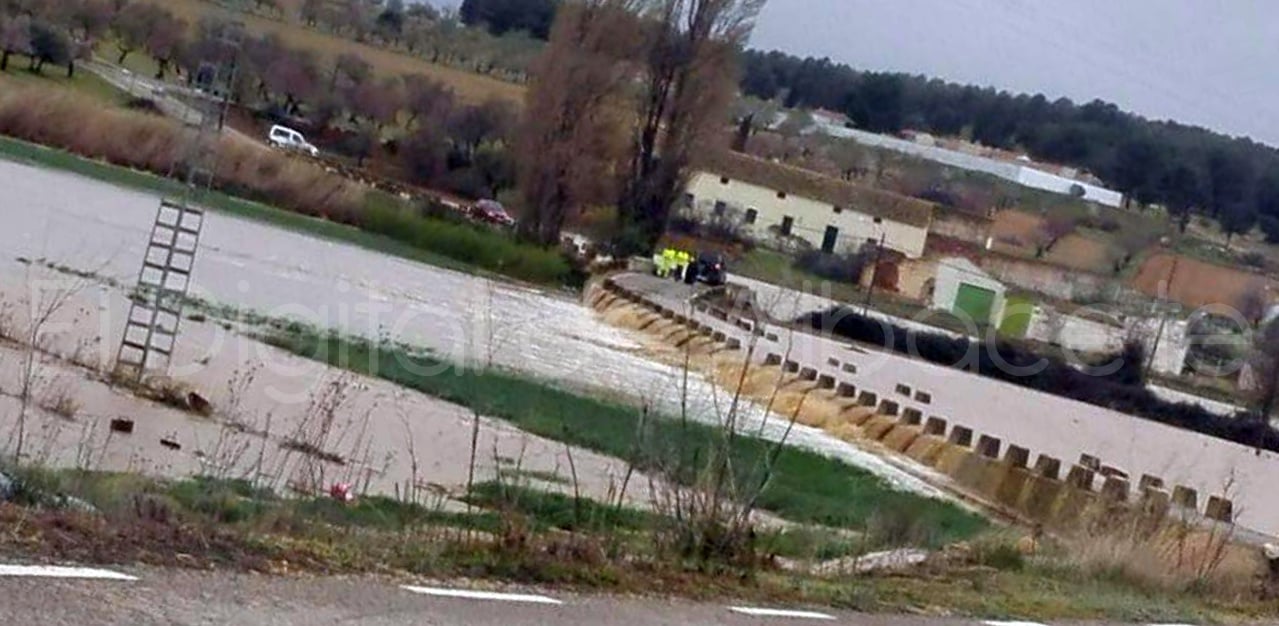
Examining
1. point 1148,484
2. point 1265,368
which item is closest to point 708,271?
point 1265,368

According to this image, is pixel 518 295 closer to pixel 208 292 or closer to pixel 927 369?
pixel 927 369

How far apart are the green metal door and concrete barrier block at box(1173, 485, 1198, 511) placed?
105ft

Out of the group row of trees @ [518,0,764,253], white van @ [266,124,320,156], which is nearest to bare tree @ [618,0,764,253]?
row of trees @ [518,0,764,253]

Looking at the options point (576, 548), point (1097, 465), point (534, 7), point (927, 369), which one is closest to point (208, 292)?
point (1097, 465)

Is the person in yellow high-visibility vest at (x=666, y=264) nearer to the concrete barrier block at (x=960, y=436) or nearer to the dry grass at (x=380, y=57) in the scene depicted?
the dry grass at (x=380, y=57)

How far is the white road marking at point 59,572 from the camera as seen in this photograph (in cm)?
711

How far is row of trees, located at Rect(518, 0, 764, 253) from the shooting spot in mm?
68750

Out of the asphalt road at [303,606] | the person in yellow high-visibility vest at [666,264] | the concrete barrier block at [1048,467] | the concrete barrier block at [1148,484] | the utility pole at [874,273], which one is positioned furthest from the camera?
the person in yellow high-visibility vest at [666,264]

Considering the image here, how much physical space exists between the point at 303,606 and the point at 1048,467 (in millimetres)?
23789

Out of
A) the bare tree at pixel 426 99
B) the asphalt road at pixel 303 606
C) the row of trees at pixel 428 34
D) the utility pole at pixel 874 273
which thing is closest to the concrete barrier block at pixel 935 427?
the utility pole at pixel 874 273

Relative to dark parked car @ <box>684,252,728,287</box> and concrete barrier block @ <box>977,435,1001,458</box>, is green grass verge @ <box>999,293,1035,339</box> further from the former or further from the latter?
concrete barrier block @ <box>977,435,1001,458</box>

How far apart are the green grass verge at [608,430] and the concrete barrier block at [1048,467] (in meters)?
2.27

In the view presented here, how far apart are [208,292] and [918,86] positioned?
6752cm

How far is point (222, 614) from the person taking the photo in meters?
7.16
